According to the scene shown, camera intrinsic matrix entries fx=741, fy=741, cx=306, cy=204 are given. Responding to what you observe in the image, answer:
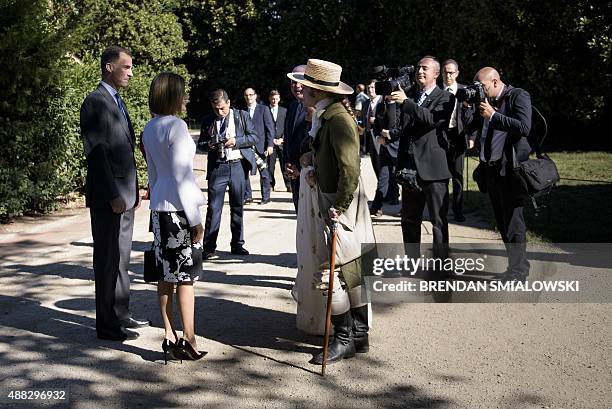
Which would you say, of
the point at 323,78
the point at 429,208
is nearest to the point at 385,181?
the point at 429,208

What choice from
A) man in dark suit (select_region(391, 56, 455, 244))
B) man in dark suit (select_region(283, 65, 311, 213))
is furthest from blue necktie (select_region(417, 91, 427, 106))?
man in dark suit (select_region(283, 65, 311, 213))

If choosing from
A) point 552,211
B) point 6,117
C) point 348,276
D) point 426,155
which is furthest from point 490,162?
point 6,117

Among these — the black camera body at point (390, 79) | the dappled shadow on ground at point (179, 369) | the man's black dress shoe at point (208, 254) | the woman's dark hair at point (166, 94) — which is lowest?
the dappled shadow on ground at point (179, 369)

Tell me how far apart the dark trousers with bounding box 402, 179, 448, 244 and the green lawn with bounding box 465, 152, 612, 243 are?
8.09ft

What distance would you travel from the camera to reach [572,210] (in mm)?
11266

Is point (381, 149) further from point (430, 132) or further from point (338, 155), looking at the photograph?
point (338, 155)

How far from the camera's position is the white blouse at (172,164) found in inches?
195

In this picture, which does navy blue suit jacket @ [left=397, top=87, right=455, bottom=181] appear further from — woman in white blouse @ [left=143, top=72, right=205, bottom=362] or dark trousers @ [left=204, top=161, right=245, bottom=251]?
woman in white blouse @ [left=143, top=72, right=205, bottom=362]

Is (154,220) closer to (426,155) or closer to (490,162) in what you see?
(426,155)

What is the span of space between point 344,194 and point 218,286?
2.69m

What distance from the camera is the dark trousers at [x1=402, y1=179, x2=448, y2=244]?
7.04m

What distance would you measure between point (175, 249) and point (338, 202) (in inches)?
45.8

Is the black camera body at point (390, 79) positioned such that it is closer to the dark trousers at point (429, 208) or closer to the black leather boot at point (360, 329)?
the dark trousers at point (429, 208)

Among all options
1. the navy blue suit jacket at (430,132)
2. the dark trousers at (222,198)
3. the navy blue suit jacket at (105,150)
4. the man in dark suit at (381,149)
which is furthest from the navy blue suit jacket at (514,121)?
the man in dark suit at (381,149)
